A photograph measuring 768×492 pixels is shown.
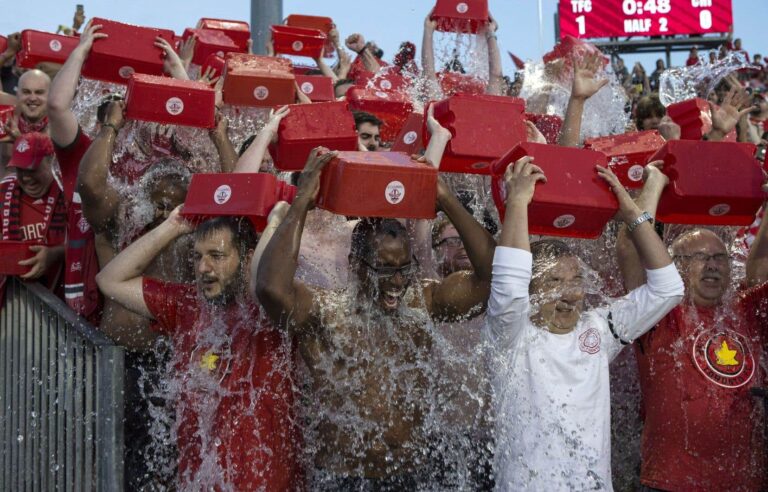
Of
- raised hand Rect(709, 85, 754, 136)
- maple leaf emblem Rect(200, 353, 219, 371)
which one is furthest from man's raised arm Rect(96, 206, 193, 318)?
raised hand Rect(709, 85, 754, 136)

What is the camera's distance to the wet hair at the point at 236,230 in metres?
Answer: 3.99

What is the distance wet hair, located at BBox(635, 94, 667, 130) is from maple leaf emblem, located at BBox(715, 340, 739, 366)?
108 inches

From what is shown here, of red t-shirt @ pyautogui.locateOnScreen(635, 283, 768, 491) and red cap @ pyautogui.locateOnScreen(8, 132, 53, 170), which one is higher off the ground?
red cap @ pyautogui.locateOnScreen(8, 132, 53, 170)

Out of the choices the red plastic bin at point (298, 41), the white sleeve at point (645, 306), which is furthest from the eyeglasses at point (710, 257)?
the red plastic bin at point (298, 41)

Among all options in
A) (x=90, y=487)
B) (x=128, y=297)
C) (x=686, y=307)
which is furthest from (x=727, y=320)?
(x=90, y=487)

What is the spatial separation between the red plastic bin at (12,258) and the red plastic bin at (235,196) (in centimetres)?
129

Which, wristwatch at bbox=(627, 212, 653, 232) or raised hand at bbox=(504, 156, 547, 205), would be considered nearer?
raised hand at bbox=(504, 156, 547, 205)

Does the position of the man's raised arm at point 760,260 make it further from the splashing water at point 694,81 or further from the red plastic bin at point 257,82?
the red plastic bin at point 257,82

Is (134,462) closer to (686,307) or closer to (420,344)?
(420,344)

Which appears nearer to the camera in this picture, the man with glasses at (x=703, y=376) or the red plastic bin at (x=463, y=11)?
the man with glasses at (x=703, y=376)

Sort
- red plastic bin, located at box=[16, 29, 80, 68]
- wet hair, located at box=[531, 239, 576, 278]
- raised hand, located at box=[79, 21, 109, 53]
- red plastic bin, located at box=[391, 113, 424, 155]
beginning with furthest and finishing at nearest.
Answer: red plastic bin, located at box=[16, 29, 80, 68] < raised hand, located at box=[79, 21, 109, 53] < red plastic bin, located at box=[391, 113, 424, 155] < wet hair, located at box=[531, 239, 576, 278]

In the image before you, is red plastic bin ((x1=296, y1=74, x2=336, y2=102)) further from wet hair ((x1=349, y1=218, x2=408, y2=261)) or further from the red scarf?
wet hair ((x1=349, y1=218, x2=408, y2=261))

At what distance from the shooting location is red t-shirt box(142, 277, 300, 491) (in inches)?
144

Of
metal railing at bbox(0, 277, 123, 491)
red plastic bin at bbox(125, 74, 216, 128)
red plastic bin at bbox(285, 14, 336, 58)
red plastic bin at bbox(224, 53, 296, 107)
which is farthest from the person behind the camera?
red plastic bin at bbox(285, 14, 336, 58)
